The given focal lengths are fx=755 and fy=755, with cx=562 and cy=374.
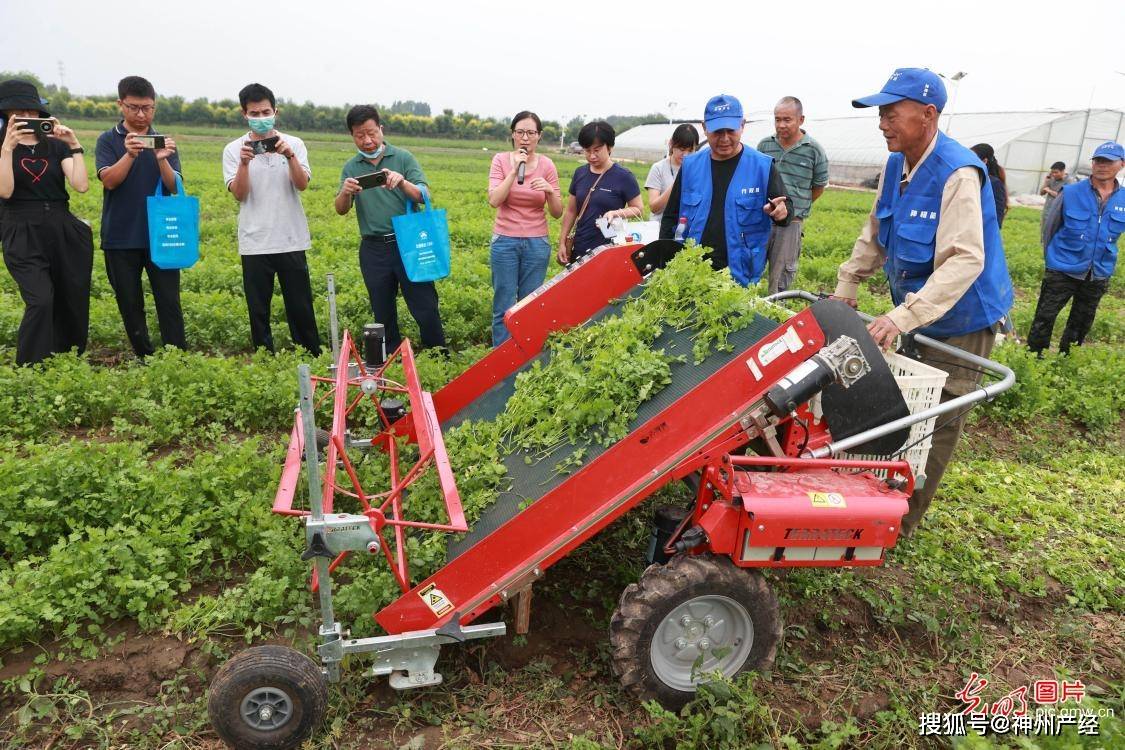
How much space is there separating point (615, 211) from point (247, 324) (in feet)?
12.9

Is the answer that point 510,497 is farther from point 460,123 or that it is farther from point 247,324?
point 460,123

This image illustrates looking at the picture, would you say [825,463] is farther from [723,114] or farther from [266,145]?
[266,145]

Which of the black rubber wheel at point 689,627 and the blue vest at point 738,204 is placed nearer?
the black rubber wheel at point 689,627

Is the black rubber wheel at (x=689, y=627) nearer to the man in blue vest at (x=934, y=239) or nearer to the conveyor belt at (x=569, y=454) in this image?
the conveyor belt at (x=569, y=454)

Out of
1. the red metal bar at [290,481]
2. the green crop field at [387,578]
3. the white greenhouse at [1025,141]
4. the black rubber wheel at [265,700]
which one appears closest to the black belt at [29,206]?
the green crop field at [387,578]

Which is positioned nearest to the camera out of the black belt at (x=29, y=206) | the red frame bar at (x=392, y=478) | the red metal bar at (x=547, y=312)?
the red frame bar at (x=392, y=478)

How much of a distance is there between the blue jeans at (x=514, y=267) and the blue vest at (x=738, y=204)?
174 centimetres

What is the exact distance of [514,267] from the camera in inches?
269

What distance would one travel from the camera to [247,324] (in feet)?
25.0

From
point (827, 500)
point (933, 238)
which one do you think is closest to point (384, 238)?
point (933, 238)

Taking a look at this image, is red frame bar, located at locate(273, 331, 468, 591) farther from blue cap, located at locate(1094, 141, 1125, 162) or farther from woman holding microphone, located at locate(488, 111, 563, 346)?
blue cap, located at locate(1094, 141, 1125, 162)

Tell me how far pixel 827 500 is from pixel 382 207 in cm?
465

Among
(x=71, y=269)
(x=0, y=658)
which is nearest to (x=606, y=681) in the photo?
(x=0, y=658)

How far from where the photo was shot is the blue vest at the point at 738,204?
205 inches
